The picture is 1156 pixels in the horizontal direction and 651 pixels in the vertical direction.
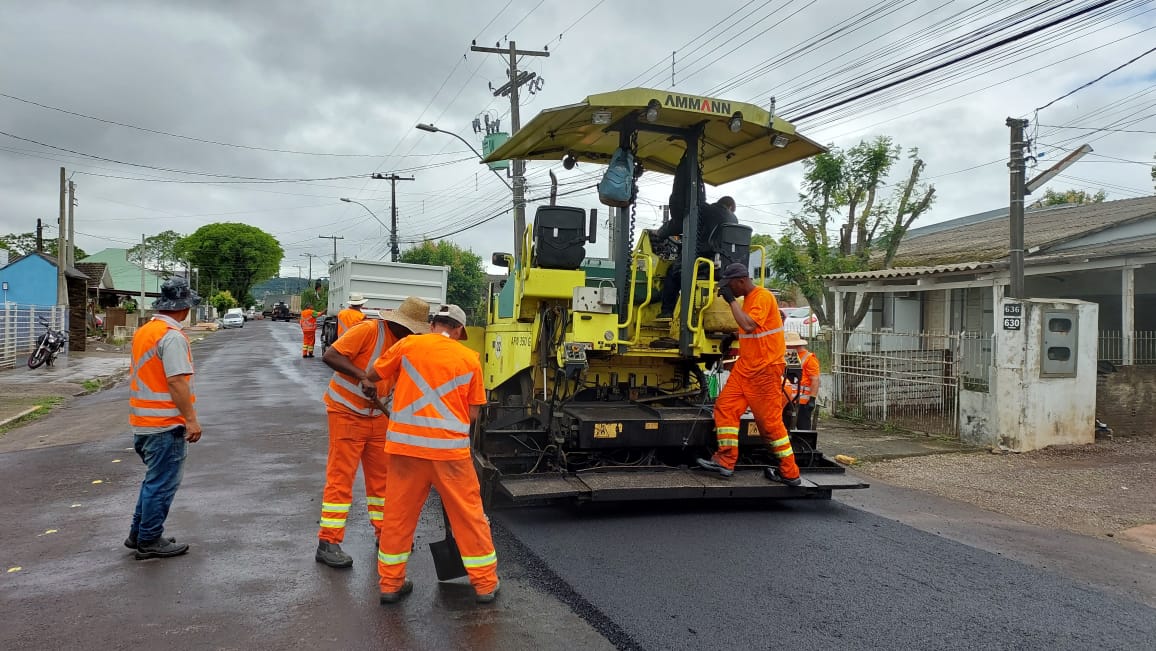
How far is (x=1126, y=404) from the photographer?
401 inches

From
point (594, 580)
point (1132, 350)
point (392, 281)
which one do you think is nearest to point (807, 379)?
point (594, 580)

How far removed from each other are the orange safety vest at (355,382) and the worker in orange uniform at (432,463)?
26.3 inches

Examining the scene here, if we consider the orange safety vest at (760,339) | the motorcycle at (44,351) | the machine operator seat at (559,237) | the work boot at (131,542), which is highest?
the machine operator seat at (559,237)

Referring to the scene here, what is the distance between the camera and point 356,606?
13.1 ft

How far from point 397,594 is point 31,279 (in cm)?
3458

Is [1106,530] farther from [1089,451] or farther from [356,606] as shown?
[356,606]

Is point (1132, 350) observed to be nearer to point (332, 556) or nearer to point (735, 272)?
point (735, 272)

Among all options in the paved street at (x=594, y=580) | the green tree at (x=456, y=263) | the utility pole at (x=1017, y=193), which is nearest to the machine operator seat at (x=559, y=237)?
the paved street at (x=594, y=580)

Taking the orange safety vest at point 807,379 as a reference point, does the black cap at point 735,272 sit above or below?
above

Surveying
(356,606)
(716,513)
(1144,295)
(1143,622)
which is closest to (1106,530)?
(1143,622)

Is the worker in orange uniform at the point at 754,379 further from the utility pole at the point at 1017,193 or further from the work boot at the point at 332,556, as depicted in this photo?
the utility pole at the point at 1017,193

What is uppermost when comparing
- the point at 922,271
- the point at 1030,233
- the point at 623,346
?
the point at 1030,233

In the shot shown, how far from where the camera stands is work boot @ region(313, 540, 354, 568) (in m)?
4.53

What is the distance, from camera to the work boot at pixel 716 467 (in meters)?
5.94
